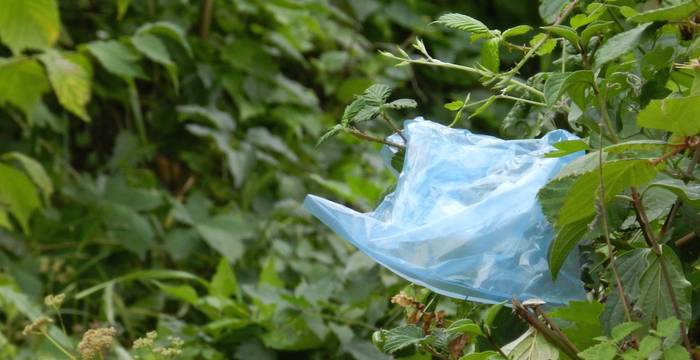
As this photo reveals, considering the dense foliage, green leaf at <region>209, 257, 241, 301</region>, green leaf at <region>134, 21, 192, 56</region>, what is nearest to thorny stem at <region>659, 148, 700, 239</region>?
the dense foliage

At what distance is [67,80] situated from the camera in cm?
255

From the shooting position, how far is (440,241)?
109 centimetres

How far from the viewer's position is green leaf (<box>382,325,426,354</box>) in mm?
1119

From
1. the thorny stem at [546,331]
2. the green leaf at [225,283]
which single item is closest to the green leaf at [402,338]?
the thorny stem at [546,331]

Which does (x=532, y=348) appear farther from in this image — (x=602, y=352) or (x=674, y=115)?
(x=674, y=115)

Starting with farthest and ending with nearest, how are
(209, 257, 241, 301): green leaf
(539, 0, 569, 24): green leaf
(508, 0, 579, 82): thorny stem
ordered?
(209, 257, 241, 301): green leaf, (539, 0, 569, 24): green leaf, (508, 0, 579, 82): thorny stem

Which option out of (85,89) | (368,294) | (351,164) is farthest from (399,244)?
(351,164)

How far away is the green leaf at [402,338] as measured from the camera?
3.67 feet

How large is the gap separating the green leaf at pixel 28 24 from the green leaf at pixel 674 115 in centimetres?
181

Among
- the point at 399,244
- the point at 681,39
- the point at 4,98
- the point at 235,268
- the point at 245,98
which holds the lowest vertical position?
the point at 235,268

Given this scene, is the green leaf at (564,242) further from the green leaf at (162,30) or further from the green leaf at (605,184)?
the green leaf at (162,30)

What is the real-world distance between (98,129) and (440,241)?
231cm

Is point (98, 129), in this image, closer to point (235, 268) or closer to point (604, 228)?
point (235, 268)

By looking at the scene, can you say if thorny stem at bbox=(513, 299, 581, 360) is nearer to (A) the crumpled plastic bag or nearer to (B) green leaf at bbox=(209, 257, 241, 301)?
(A) the crumpled plastic bag
